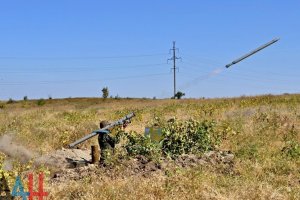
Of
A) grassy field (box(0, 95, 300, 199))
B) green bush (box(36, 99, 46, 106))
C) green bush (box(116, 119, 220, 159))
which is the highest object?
green bush (box(36, 99, 46, 106))

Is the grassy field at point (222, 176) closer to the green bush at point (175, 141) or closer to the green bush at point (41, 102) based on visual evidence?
the green bush at point (175, 141)

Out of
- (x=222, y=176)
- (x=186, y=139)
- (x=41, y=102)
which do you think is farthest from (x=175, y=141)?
(x=41, y=102)

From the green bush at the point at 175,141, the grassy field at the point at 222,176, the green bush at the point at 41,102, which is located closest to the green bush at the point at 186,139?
the green bush at the point at 175,141

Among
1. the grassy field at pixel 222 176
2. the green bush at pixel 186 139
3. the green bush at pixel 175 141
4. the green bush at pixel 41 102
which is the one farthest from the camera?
the green bush at pixel 41 102

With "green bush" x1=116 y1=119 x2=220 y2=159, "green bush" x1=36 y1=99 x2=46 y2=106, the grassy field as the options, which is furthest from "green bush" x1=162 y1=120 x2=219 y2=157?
"green bush" x1=36 y1=99 x2=46 y2=106

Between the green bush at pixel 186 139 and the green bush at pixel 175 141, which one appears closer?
the green bush at pixel 175 141

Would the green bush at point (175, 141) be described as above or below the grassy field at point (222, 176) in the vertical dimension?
above

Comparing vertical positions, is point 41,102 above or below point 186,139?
above

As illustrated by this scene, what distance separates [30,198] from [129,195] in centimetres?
142

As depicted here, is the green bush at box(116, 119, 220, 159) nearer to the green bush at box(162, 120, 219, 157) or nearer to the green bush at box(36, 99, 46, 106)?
the green bush at box(162, 120, 219, 157)

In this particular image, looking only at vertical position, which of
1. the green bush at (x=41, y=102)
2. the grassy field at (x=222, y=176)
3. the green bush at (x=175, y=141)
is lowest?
the grassy field at (x=222, y=176)

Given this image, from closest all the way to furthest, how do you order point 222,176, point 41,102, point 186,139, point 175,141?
point 222,176 → point 175,141 → point 186,139 → point 41,102

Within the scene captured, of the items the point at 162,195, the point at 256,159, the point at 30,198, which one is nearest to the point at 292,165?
the point at 256,159

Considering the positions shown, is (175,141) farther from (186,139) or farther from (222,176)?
(222,176)
